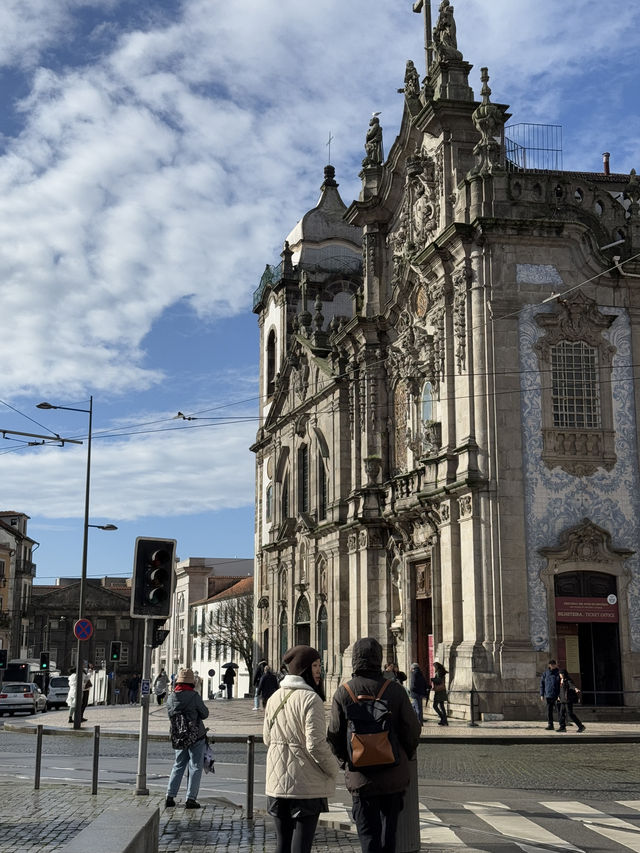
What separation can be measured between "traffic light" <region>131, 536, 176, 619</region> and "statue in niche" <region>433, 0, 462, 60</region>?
26.3 metres

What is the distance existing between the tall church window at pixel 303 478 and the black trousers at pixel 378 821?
133 feet

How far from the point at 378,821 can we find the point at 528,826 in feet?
15.5

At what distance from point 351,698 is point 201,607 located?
3237 inches

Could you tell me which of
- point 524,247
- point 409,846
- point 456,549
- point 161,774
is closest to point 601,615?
point 456,549

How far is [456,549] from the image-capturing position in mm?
30688

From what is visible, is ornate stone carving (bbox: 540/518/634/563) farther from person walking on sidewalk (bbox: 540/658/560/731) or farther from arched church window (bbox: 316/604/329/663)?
arched church window (bbox: 316/604/329/663)

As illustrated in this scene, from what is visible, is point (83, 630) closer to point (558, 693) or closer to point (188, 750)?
point (558, 693)

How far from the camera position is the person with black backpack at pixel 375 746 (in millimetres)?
7055

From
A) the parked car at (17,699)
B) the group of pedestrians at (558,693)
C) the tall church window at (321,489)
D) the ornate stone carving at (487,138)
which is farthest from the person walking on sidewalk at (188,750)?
the parked car at (17,699)

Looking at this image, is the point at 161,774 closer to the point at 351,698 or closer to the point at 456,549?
the point at 351,698

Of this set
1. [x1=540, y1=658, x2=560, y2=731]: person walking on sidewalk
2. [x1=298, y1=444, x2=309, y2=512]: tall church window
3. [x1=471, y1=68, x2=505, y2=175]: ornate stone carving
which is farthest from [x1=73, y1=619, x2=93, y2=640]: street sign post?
[x1=298, y1=444, x2=309, y2=512]: tall church window

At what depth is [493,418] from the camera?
29641 mm

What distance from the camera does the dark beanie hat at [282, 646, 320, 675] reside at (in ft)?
25.2

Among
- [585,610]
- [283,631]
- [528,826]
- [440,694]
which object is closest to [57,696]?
[283,631]
